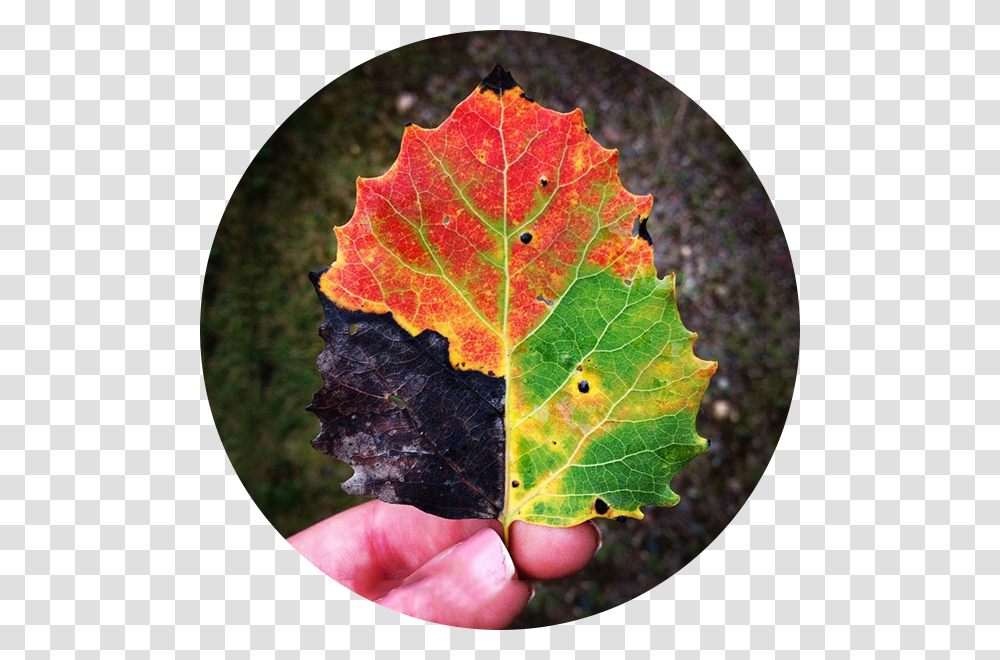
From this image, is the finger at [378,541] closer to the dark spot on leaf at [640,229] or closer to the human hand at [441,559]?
the human hand at [441,559]

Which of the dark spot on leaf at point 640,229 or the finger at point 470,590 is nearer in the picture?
the dark spot on leaf at point 640,229

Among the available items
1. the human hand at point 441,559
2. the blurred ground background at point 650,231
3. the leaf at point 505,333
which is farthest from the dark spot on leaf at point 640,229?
the blurred ground background at point 650,231

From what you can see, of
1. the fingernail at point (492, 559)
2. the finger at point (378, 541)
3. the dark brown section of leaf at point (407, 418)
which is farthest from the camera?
the finger at point (378, 541)

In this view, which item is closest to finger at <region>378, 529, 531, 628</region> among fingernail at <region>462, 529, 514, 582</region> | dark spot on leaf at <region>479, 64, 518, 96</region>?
fingernail at <region>462, 529, 514, 582</region>

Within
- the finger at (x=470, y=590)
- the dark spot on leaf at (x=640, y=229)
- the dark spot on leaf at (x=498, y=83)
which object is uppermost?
the dark spot on leaf at (x=498, y=83)

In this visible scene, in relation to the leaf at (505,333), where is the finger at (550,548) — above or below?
below

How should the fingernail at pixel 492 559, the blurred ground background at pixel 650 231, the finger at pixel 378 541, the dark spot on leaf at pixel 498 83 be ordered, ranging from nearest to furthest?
the dark spot on leaf at pixel 498 83 → the fingernail at pixel 492 559 → the finger at pixel 378 541 → the blurred ground background at pixel 650 231

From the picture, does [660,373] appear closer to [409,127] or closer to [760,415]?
[409,127]
